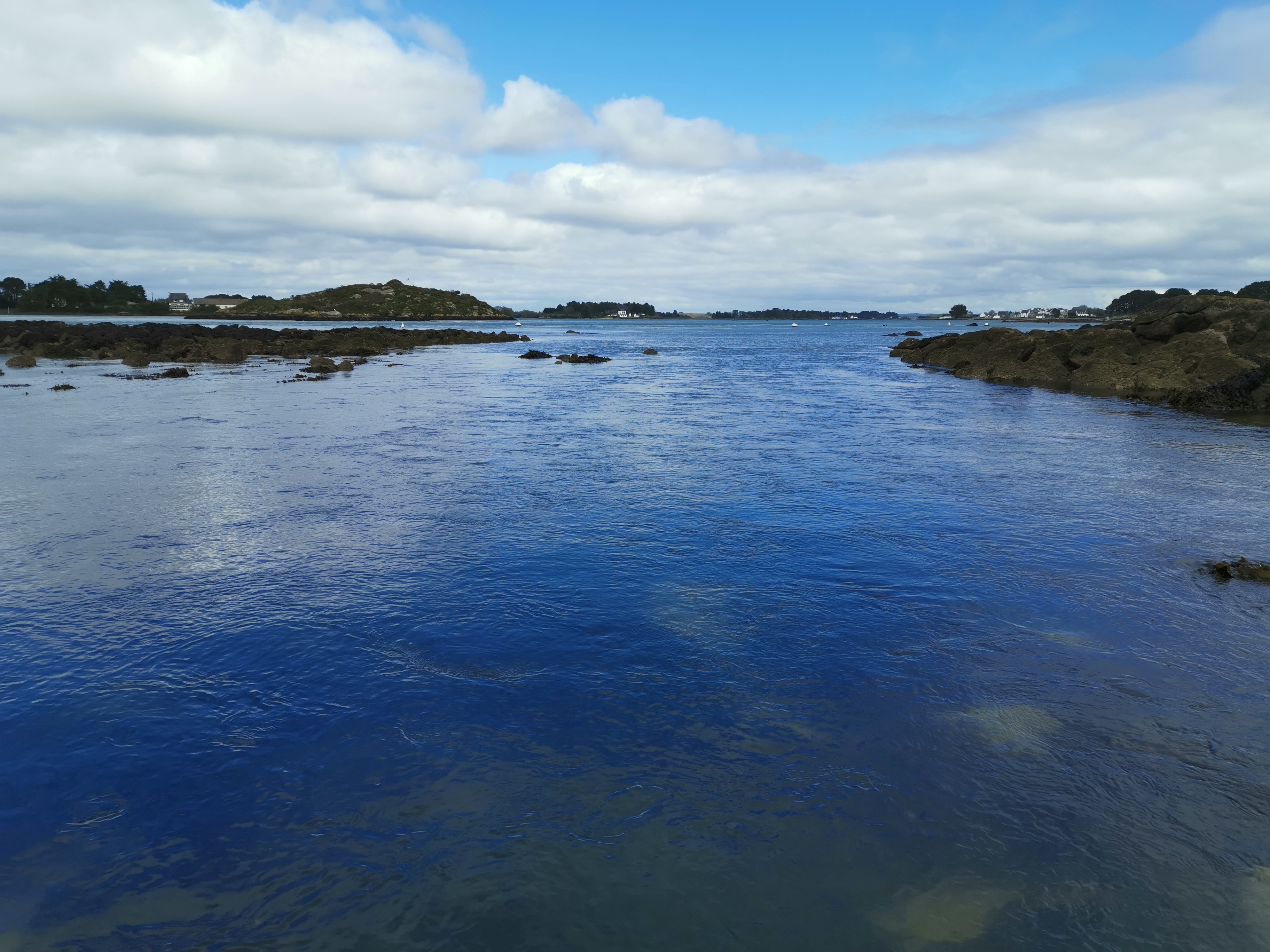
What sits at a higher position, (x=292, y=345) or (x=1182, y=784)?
(x=292, y=345)

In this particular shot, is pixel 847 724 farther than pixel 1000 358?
No

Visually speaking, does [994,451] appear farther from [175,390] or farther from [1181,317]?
[175,390]

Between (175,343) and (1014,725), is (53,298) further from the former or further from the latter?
(1014,725)

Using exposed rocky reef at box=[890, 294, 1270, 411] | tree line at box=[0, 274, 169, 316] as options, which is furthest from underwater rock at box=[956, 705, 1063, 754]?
tree line at box=[0, 274, 169, 316]

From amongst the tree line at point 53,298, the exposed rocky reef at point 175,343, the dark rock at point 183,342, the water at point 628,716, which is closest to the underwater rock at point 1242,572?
the water at point 628,716

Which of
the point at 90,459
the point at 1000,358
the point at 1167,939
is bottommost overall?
the point at 1167,939

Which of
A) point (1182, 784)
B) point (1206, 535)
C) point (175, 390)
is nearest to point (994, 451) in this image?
point (1206, 535)

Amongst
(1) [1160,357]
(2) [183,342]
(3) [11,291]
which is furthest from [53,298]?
(1) [1160,357]

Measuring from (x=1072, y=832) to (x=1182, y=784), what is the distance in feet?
5.03

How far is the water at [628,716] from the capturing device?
18.1 feet

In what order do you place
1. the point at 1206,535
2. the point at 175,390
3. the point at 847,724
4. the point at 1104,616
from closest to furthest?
the point at 847,724 → the point at 1104,616 → the point at 1206,535 → the point at 175,390

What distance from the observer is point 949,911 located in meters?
5.45

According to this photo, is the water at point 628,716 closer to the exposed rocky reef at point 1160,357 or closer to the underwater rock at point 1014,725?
the underwater rock at point 1014,725

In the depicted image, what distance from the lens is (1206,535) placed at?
1434cm
